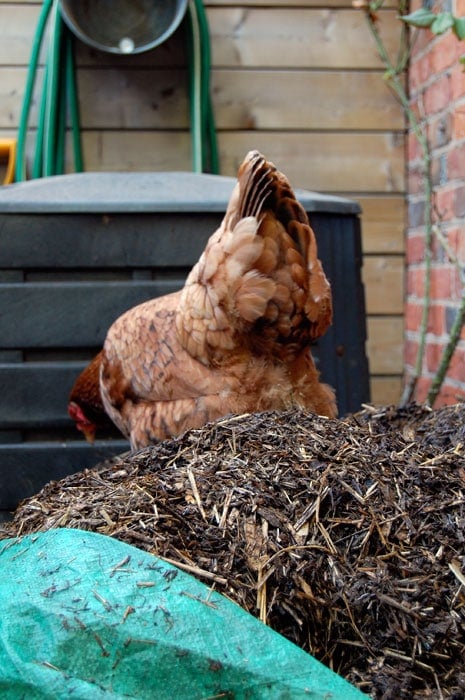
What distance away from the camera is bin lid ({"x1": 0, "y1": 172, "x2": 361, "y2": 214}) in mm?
2170

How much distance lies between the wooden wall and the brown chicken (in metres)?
1.37

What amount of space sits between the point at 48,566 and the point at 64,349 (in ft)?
4.23

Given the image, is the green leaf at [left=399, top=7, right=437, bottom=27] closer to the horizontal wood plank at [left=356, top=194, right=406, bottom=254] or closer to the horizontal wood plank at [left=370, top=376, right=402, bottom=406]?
the horizontal wood plank at [left=356, top=194, right=406, bottom=254]

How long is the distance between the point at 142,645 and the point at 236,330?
1.04m

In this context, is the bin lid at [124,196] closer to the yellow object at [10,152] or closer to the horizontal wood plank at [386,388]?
the yellow object at [10,152]

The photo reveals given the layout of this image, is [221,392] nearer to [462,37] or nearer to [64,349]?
[64,349]

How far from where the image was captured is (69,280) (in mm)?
2213

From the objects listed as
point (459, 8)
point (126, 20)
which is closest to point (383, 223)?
point (459, 8)

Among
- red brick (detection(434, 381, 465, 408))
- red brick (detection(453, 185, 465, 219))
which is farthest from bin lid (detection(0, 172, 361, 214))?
red brick (detection(434, 381, 465, 408))

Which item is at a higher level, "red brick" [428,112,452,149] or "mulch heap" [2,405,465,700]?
"red brick" [428,112,452,149]

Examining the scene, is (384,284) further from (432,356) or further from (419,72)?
(419,72)

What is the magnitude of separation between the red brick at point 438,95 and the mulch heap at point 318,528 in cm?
183

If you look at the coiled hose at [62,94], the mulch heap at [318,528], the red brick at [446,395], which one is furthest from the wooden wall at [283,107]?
the mulch heap at [318,528]

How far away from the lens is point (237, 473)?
1183 millimetres
